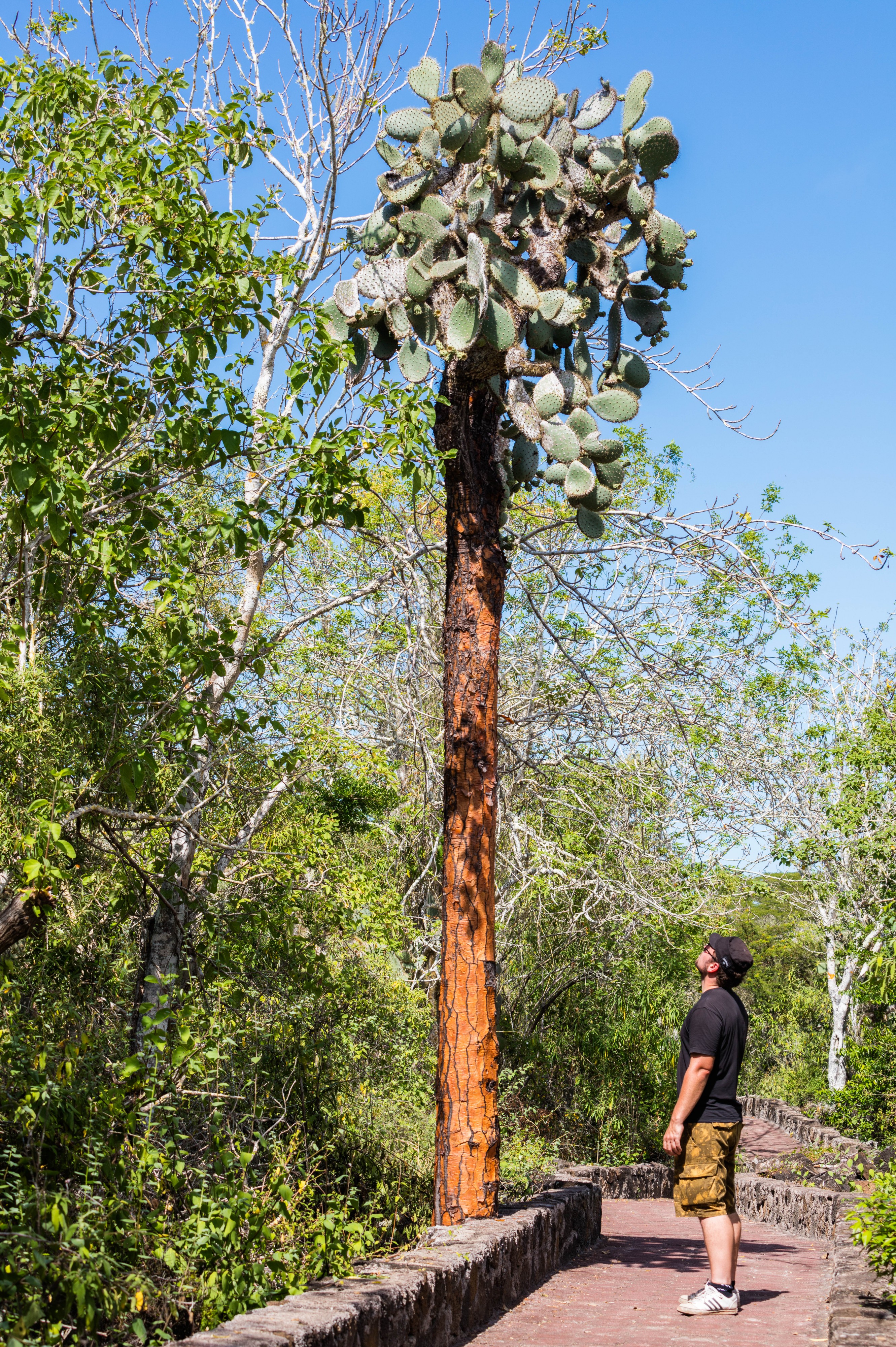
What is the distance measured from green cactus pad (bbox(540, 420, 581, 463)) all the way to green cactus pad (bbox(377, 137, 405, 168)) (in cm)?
198

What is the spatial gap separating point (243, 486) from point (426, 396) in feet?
8.60

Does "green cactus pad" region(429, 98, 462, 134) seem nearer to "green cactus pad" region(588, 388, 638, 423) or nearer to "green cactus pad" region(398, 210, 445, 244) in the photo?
"green cactus pad" region(398, 210, 445, 244)

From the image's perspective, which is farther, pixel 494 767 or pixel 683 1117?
pixel 494 767

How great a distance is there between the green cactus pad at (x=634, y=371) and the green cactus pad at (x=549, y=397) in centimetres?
71

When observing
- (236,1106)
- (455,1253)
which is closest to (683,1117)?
(455,1253)

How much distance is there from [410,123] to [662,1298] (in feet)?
22.2

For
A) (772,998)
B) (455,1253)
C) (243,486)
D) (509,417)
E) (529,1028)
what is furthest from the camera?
(772,998)

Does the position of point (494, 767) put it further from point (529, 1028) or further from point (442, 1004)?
point (529, 1028)

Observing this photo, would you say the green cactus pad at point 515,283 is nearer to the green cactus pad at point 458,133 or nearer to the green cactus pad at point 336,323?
the green cactus pad at point 458,133

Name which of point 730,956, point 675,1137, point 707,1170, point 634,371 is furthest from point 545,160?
point 707,1170

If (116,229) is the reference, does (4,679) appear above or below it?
below

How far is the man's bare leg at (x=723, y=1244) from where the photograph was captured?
5.43m

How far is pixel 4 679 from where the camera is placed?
5332 mm

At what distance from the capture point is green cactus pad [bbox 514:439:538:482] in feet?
24.4
